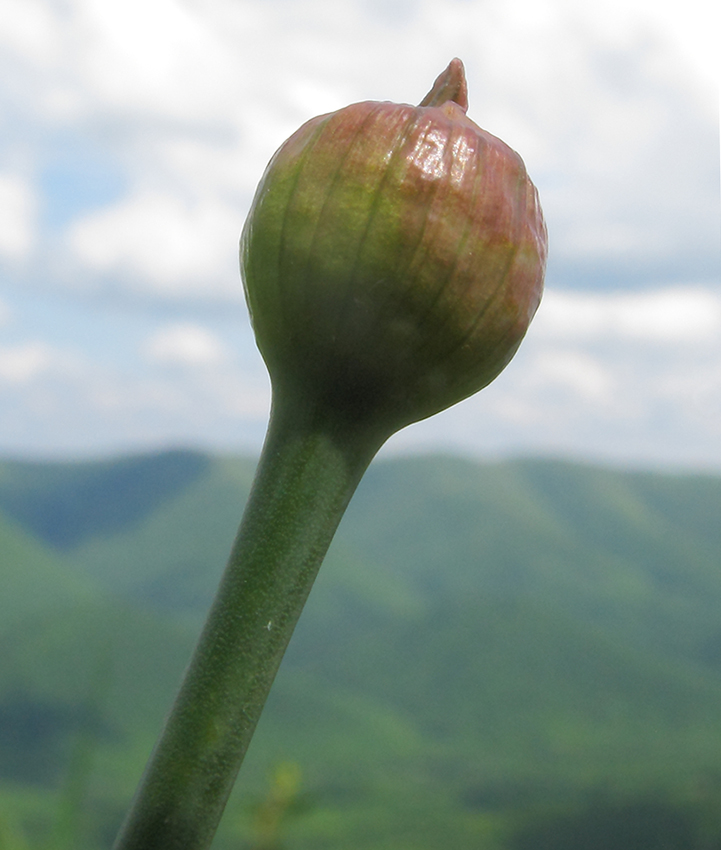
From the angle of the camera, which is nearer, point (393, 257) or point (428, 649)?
point (393, 257)

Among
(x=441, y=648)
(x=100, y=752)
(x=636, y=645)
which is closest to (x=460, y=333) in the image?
(x=100, y=752)

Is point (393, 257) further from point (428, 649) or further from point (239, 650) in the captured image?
point (428, 649)

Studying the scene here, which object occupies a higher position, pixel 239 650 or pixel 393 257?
pixel 393 257

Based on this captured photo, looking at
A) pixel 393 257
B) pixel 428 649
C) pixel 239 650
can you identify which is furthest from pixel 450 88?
pixel 428 649

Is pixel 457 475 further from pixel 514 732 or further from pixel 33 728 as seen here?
pixel 33 728

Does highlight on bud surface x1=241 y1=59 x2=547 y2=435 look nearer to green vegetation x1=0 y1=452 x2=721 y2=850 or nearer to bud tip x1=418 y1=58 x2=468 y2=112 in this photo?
bud tip x1=418 y1=58 x2=468 y2=112

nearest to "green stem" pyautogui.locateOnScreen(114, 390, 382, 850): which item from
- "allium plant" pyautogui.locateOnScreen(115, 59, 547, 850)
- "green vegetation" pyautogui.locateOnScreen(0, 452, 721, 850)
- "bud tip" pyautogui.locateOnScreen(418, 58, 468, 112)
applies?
"allium plant" pyautogui.locateOnScreen(115, 59, 547, 850)
